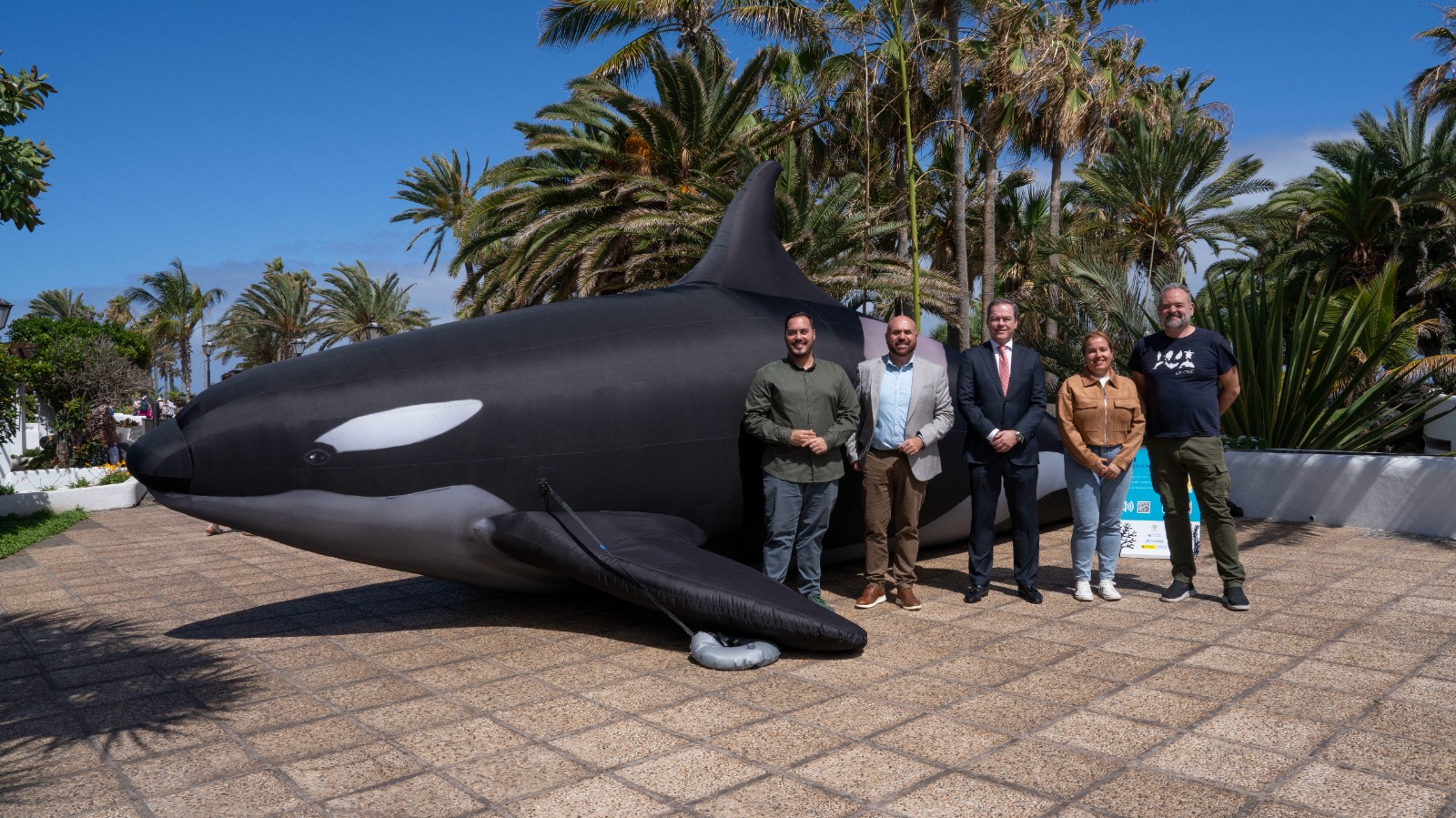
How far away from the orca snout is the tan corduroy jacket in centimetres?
497

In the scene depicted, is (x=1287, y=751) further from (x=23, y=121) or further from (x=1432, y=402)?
(x=23, y=121)

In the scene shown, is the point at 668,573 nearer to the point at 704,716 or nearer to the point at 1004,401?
the point at 704,716

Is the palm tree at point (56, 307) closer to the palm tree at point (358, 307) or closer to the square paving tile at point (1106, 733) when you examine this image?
the palm tree at point (358, 307)

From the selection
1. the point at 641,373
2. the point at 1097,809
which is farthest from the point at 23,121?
the point at 1097,809

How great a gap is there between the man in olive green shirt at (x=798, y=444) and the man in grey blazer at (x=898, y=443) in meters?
0.25

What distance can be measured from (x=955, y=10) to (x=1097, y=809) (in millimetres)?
16840

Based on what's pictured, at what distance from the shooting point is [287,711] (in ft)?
13.9

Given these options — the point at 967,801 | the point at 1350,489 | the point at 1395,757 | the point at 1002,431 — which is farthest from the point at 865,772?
the point at 1350,489

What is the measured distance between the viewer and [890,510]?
586 centimetres

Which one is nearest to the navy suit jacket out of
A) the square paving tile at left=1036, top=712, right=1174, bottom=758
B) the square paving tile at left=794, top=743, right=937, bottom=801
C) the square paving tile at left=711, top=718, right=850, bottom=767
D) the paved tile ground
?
the paved tile ground

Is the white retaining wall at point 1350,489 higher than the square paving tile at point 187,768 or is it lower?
higher

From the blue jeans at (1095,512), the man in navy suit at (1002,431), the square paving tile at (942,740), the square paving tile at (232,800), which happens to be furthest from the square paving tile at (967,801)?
the blue jeans at (1095,512)

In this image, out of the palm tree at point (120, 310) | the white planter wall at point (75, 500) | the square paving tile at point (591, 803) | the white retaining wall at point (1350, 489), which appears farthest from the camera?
the palm tree at point (120, 310)

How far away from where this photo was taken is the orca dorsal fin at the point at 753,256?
6.47m
